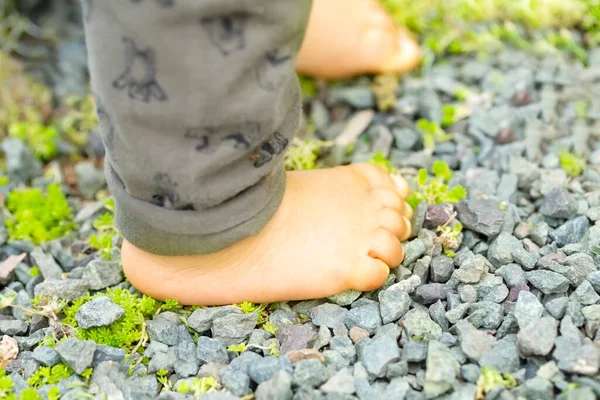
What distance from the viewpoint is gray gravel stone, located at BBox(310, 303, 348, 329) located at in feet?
4.86

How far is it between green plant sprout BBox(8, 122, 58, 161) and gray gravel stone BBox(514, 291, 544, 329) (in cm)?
149

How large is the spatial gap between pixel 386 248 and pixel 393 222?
0.27 feet

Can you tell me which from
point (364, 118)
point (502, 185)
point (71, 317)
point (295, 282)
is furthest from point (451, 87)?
point (71, 317)

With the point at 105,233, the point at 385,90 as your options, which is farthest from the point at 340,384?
the point at 385,90

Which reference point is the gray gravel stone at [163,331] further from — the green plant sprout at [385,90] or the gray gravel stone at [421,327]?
the green plant sprout at [385,90]

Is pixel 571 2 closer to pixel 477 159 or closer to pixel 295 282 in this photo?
pixel 477 159

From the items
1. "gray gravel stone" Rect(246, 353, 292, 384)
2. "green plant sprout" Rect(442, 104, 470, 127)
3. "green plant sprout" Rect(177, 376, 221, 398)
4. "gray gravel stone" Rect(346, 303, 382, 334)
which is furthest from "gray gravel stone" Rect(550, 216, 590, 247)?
"green plant sprout" Rect(177, 376, 221, 398)

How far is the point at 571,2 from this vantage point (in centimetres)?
238

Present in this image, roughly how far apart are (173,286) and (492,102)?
114 centimetres

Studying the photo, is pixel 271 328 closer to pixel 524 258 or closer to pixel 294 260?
pixel 294 260

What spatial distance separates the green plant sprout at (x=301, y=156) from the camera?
1.92 meters

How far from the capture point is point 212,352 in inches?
56.4

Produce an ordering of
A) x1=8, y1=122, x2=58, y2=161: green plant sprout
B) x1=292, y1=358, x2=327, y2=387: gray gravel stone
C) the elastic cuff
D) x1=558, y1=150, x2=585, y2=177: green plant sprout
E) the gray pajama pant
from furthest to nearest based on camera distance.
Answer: x1=8, y1=122, x2=58, y2=161: green plant sprout < x1=558, y1=150, x2=585, y2=177: green plant sprout < the elastic cuff < x1=292, y1=358, x2=327, y2=387: gray gravel stone < the gray pajama pant

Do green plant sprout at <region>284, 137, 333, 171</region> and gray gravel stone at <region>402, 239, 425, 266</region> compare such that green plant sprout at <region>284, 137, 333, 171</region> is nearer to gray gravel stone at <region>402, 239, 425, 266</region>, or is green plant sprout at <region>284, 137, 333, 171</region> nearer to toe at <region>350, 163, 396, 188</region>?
toe at <region>350, 163, 396, 188</region>
